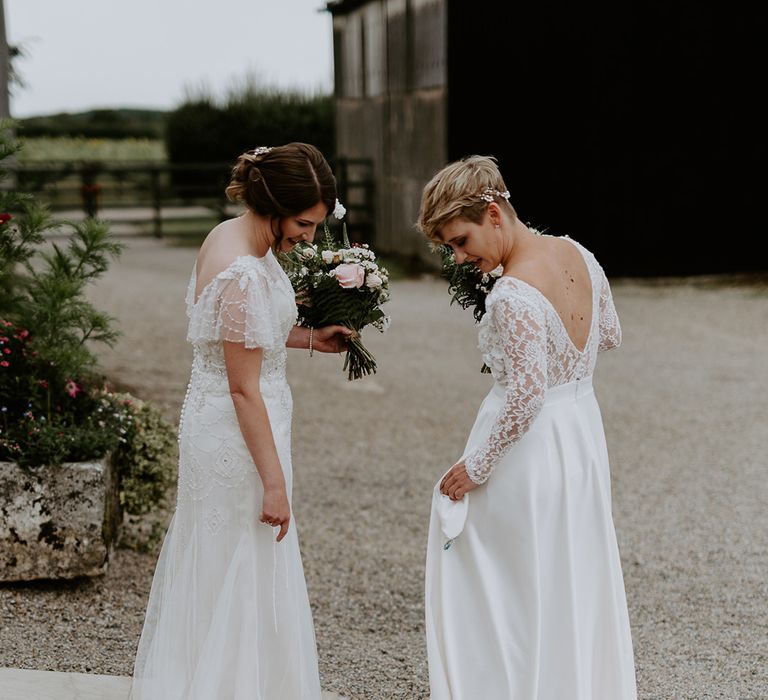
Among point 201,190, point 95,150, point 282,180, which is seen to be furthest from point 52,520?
point 95,150

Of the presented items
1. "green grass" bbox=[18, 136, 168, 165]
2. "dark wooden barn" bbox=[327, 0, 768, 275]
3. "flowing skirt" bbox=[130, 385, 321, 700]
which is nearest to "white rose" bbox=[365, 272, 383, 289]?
"flowing skirt" bbox=[130, 385, 321, 700]

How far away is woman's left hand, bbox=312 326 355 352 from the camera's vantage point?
3646mm

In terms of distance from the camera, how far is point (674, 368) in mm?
10391

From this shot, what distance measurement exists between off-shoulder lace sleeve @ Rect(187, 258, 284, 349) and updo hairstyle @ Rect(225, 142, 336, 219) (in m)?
0.18

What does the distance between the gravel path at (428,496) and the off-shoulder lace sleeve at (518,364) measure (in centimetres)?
154

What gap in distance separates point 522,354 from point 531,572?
26.6 inches

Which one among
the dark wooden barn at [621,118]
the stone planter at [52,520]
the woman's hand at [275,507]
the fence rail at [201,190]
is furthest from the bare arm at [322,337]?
the fence rail at [201,190]

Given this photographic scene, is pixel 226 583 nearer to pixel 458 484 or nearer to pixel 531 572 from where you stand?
pixel 458 484

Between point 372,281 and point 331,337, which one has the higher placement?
point 372,281

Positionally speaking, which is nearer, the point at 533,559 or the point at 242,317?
the point at 242,317

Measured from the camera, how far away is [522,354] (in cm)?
299

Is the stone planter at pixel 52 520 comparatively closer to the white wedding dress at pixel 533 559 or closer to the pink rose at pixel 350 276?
the pink rose at pixel 350 276

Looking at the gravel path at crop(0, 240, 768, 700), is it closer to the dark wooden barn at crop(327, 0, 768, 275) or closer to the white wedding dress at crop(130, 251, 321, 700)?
the white wedding dress at crop(130, 251, 321, 700)

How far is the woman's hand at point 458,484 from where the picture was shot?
3209mm
